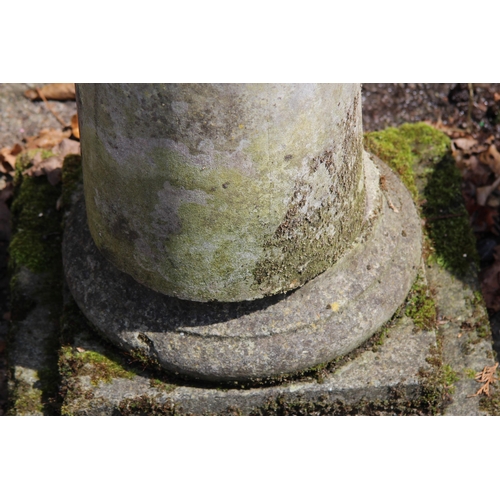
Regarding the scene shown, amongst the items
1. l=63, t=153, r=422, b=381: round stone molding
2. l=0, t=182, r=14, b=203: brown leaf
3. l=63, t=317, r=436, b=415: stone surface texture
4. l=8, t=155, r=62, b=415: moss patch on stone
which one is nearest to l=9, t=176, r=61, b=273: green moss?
A: l=8, t=155, r=62, b=415: moss patch on stone

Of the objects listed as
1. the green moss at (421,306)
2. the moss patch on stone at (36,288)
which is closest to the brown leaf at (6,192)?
the moss patch on stone at (36,288)

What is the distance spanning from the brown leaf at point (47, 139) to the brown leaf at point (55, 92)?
333 mm

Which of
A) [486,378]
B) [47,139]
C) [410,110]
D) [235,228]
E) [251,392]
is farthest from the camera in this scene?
[410,110]

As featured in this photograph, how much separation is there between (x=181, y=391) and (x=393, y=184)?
1702mm

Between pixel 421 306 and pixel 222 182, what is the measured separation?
1622 mm

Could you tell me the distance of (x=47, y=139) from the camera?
555 cm

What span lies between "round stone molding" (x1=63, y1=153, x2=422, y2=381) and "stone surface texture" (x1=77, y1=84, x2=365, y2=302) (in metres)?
0.19

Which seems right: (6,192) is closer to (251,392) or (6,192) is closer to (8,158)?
(8,158)

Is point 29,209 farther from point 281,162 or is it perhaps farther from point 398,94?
point 398,94

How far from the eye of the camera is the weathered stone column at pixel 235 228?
2.89 m

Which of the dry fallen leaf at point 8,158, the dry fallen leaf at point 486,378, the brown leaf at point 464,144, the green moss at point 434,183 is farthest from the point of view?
the dry fallen leaf at point 8,158

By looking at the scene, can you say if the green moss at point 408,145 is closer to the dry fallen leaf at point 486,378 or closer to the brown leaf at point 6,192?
the dry fallen leaf at point 486,378

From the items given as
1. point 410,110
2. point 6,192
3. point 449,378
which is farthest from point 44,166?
point 449,378
